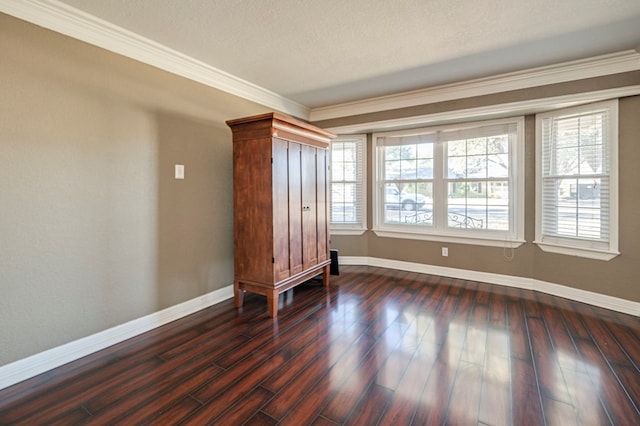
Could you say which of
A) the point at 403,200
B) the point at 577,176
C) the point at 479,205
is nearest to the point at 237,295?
the point at 403,200

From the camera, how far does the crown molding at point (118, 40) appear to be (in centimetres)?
194

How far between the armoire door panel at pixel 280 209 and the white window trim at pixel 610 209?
2.94 metres

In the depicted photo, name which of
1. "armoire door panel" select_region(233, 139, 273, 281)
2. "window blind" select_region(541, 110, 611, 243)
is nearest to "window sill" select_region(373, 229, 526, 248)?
"window blind" select_region(541, 110, 611, 243)

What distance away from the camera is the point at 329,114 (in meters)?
4.57

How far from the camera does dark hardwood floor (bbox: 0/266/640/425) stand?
1616mm

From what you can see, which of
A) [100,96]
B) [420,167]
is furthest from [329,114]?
[100,96]

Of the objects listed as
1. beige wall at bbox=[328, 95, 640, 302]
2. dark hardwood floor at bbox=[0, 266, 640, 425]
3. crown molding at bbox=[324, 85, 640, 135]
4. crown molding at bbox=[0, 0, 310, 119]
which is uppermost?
crown molding at bbox=[0, 0, 310, 119]

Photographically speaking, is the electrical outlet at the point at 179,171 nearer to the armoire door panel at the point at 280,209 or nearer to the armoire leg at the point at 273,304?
the armoire door panel at the point at 280,209

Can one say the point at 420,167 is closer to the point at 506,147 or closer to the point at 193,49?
the point at 506,147

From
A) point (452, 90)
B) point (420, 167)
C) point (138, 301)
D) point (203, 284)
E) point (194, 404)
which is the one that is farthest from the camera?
point (420, 167)

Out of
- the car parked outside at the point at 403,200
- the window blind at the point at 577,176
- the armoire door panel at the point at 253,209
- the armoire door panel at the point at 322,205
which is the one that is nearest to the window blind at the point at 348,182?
the car parked outside at the point at 403,200

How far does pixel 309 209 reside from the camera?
338 centimetres

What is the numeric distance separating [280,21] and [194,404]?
104 inches

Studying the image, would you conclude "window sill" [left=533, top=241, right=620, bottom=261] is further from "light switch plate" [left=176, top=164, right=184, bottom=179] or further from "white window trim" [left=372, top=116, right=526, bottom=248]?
"light switch plate" [left=176, top=164, right=184, bottom=179]
